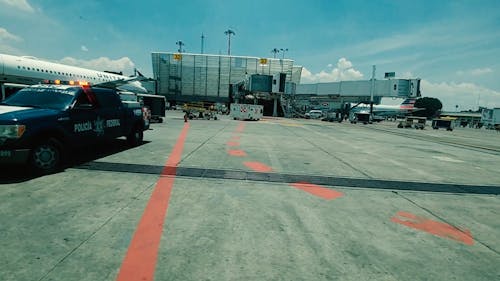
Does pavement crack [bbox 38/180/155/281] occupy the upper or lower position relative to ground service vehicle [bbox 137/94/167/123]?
lower

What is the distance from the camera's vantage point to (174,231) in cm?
399

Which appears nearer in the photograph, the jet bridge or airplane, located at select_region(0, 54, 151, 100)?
airplane, located at select_region(0, 54, 151, 100)

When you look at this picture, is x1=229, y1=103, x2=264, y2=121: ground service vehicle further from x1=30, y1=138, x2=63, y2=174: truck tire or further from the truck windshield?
x1=30, y1=138, x2=63, y2=174: truck tire

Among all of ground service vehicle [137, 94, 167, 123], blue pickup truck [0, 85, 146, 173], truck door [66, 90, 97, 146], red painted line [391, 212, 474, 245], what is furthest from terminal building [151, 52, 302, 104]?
red painted line [391, 212, 474, 245]

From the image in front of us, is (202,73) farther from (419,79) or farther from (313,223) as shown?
(313,223)

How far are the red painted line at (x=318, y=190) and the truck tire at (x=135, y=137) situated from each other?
698cm

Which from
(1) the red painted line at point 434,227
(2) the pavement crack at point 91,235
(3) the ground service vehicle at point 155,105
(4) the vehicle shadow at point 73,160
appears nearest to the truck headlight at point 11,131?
(4) the vehicle shadow at point 73,160

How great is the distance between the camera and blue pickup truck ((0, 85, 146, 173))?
5.81 m

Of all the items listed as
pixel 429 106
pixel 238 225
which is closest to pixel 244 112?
pixel 238 225

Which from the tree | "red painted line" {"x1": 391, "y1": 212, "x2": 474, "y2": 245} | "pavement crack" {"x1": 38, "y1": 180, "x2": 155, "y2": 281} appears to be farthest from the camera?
the tree

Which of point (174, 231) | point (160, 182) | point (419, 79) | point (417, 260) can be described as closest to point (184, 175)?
point (160, 182)

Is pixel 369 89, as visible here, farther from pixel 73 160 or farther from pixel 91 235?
pixel 91 235

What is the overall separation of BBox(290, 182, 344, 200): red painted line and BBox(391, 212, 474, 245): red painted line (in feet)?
4.30

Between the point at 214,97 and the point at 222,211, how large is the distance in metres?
92.4
